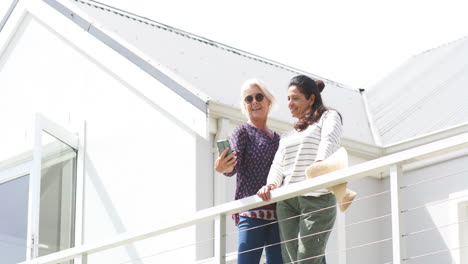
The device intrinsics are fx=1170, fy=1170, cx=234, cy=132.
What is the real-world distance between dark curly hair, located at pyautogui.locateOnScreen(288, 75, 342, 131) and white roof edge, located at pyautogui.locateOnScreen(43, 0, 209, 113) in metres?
3.15

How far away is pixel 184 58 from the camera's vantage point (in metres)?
12.0

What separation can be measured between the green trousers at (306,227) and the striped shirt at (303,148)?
0.17 m

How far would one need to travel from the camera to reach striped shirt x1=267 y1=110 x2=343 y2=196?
7.04m

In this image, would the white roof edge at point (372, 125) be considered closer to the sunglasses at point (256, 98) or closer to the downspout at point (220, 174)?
the downspout at point (220, 174)

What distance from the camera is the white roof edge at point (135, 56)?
34.5 ft

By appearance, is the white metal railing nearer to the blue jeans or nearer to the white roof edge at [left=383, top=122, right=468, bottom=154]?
the blue jeans

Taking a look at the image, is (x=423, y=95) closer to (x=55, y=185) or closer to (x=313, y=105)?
(x=55, y=185)

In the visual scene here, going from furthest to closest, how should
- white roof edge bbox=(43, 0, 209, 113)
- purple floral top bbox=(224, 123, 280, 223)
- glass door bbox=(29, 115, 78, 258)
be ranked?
1. glass door bbox=(29, 115, 78, 258)
2. white roof edge bbox=(43, 0, 209, 113)
3. purple floral top bbox=(224, 123, 280, 223)

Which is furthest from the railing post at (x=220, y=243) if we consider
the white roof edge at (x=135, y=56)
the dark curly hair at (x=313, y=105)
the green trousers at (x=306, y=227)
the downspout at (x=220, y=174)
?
the white roof edge at (x=135, y=56)

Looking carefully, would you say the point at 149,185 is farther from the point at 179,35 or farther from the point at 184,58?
the point at 179,35

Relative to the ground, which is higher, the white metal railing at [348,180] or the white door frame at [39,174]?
the white door frame at [39,174]

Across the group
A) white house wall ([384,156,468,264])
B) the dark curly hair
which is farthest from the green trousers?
white house wall ([384,156,468,264])

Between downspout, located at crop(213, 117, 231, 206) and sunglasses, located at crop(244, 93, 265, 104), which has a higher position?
downspout, located at crop(213, 117, 231, 206)

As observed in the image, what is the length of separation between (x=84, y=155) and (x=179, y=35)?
207 cm
